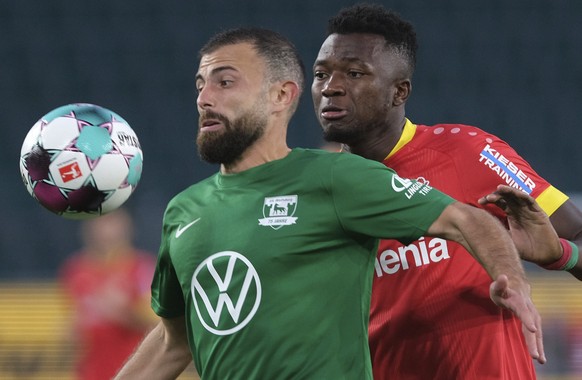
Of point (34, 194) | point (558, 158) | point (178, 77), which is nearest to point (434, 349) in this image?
point (34, 194)

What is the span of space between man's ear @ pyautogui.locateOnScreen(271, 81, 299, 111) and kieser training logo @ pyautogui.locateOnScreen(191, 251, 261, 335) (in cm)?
55

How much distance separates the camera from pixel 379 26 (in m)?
4.05

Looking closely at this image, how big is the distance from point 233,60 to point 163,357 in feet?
3.41

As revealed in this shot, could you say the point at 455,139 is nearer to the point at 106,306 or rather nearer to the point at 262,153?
the point at 262,153

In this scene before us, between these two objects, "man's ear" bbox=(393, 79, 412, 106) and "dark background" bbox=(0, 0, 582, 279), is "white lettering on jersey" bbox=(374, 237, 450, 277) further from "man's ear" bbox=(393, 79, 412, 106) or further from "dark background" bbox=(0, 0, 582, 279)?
"dark background" bbox=(0, 0, 582, 279)

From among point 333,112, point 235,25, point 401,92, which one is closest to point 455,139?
point 401,92

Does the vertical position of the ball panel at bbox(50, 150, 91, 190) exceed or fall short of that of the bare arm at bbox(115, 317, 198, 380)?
it exceeds it

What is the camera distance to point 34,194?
12.5 feet

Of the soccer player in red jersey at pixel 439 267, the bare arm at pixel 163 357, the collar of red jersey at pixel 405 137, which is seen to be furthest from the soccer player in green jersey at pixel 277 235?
the collar of red jersey at pixel 405 137

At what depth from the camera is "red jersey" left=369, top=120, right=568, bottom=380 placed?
3.75 m

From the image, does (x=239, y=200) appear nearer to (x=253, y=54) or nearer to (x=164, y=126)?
(x=253, y=54)

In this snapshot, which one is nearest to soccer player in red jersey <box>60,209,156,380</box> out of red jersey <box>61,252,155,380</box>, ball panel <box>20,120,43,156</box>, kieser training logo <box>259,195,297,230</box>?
red jersey <box>61,252,155,380</box>

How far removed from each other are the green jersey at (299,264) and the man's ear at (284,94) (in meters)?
0.24

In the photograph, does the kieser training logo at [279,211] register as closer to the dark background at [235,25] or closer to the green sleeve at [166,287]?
the green sleeve at [166,287]
